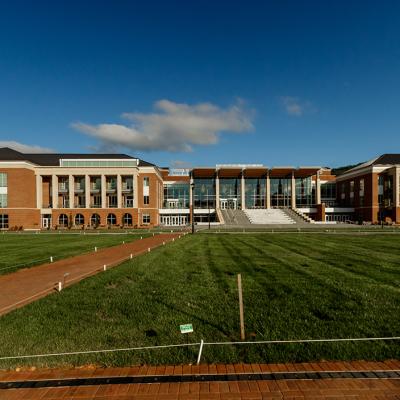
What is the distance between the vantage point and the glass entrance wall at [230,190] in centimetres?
7600

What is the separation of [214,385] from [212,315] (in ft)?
8.88

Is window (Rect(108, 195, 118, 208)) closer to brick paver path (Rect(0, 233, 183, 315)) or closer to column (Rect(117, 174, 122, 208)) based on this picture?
column (Rect(117, 174, 122, 208))

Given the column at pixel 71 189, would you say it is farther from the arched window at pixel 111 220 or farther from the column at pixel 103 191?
the arched window at pixel 111 220

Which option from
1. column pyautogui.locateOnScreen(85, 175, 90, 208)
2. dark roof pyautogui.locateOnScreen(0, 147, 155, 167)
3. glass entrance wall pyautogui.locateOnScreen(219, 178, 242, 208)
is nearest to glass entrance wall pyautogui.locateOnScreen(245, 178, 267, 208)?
glass entrance wall pyautogui.locateOnScreen(219, 178, 242, 208)

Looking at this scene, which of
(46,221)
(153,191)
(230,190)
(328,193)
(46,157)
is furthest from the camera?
(328,193)

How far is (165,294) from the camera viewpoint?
879 cm

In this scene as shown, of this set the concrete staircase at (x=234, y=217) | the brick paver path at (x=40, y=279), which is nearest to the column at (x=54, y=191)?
the concrete staircase at (x=234, y=217)

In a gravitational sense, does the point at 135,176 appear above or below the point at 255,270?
above

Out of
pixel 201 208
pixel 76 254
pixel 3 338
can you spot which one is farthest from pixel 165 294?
pixel 201 208

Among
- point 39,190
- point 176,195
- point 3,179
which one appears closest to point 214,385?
point 39,190

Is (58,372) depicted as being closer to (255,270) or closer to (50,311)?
(50,311)

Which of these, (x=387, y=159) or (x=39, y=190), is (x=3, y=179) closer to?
(x=39, y=190)

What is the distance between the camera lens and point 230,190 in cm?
7650

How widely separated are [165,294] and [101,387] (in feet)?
15.0
